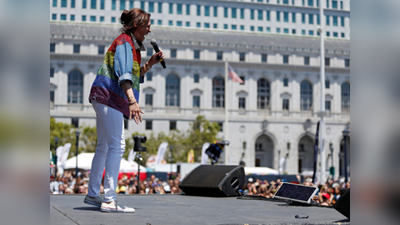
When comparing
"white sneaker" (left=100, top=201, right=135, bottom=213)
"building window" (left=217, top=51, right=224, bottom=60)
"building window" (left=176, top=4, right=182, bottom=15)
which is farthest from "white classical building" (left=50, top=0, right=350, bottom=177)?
"white sneaker" (left=100, top=201, right=135, bottom=213)

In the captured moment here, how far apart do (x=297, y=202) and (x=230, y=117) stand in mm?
67515

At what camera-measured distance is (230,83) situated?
7494 centimetres

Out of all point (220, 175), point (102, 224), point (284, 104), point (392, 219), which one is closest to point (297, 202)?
point (220, 175)

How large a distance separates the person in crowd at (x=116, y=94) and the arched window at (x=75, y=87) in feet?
226

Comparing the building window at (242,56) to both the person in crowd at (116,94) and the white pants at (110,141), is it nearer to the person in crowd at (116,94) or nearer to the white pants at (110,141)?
the person in crowd at (116,94)

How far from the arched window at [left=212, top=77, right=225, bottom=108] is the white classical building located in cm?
16

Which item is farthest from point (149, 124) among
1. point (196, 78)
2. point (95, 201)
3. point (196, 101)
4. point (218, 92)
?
point (95, 201)

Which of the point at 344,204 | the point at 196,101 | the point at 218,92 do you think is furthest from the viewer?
the point at 218,92

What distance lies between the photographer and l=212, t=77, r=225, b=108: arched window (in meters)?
75.1

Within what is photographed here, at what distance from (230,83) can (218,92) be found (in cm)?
233

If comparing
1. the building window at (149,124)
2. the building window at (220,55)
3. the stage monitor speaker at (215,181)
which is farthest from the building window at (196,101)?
the stage monitor speaker at (215,181)

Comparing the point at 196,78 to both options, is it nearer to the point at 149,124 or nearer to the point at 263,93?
the point at 149,124

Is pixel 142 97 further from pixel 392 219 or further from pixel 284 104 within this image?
pixel 392 219

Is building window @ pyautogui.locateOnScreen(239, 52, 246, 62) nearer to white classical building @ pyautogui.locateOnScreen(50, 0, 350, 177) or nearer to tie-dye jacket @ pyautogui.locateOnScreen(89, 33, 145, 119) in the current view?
white classical building @ pyautogui.locateOnScreen(50, 0, 350, 177)
